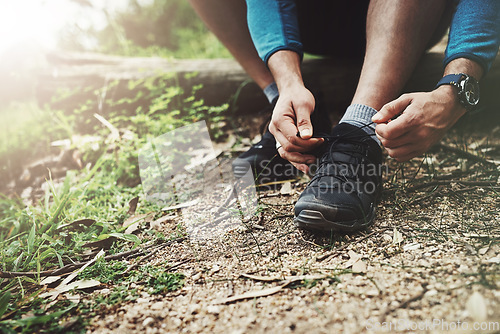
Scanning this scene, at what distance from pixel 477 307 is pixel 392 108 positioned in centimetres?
64

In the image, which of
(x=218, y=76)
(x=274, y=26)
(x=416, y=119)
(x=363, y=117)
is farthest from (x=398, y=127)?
(x=218, y=76)

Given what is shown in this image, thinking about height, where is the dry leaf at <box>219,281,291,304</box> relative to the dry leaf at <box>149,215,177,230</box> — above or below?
below

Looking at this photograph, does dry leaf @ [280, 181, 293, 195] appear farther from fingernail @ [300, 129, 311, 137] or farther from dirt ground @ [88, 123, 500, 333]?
fingernail @ [300, 129, 311, 137]

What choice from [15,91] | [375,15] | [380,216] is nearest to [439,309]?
[380,216]

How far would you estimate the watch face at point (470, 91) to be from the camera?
1.12 m

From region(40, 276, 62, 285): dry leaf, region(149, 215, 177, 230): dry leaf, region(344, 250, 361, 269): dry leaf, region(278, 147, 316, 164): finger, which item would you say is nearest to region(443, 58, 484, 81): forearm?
region(278, 147, 316, 164): finger

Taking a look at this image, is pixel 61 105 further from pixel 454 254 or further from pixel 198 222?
pixel 454 254

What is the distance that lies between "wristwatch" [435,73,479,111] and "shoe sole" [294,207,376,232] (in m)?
0.54

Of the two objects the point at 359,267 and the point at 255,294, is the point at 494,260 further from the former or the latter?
the point at 255,294

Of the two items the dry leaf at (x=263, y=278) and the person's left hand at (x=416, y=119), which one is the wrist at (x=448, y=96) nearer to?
the person's left hand at (x=416, y=119)

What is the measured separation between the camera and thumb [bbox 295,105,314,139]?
3.98ft

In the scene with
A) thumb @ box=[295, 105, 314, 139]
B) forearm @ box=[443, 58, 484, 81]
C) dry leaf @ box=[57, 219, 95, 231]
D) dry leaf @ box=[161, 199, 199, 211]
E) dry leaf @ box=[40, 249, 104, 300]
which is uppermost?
forearm @ box=[443, 58, 484, 81]

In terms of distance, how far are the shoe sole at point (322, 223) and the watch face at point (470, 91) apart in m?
0.55

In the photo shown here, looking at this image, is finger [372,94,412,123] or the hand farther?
the hand
